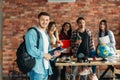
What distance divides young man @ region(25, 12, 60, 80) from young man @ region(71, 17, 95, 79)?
2178mm

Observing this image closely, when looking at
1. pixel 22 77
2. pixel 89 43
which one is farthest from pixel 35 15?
pixel 89 43

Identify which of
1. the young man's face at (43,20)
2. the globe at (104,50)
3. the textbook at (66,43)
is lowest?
the globe at (104,50)

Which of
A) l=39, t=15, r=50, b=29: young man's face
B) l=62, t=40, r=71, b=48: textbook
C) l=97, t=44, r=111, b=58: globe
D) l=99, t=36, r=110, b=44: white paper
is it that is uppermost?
l=39, t=15, r=50, b=29: young man's face

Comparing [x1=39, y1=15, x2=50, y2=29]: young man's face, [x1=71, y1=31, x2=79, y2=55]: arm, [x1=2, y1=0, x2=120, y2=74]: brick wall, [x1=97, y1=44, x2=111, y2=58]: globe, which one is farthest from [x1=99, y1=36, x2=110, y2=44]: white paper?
[x1=39, y1=15, x2=50, y2=29]: young man's face

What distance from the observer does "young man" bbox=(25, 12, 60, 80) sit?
12.2 feet

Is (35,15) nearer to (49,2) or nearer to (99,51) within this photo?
(49,2)

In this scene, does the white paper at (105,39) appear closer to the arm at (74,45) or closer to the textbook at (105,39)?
the textbook at (105,39)

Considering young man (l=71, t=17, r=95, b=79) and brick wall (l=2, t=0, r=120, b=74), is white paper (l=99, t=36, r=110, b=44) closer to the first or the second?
young man (l=71, t=17, r=95, b=79)

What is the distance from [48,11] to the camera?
8.02m

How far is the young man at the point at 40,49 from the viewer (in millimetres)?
3709

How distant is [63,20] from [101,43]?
235cm

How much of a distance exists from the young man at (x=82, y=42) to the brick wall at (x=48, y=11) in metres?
1.87

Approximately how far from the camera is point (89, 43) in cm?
619

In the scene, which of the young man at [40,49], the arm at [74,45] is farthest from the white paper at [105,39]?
the young man at [40,49]
